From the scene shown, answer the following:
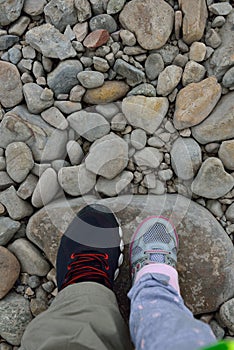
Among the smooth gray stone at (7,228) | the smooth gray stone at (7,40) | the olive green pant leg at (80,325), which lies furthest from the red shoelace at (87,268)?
the smooth gray stone at (7,40)

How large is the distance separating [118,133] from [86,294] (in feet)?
1.69

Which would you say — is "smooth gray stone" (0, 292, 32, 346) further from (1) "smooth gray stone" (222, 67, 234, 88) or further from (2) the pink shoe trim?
(1) "smooth gray stone" (222, 67, 234, 88)

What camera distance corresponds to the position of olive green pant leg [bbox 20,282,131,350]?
38.2 inches

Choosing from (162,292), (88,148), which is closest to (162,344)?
(162,292)

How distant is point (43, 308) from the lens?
1.35 metres

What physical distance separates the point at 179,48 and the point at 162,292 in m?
0.75

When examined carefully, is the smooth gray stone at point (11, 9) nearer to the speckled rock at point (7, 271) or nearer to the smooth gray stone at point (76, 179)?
the smooth gray stone at point (76, 179)

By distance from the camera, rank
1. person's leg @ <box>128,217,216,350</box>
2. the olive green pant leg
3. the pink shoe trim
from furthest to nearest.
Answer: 1. the pink shoe trim
2. the olive green pant leg
3. person's leg @ <box>128,217,216,350</box>

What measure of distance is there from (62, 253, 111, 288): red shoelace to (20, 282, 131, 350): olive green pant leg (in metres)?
0.10

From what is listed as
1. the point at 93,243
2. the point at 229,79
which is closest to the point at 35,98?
the point at 93,243

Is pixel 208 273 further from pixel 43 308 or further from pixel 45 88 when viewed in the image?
pixel 45 88

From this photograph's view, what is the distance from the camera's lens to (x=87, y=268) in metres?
1.31

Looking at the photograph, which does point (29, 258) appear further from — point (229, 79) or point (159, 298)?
point (229, 79)

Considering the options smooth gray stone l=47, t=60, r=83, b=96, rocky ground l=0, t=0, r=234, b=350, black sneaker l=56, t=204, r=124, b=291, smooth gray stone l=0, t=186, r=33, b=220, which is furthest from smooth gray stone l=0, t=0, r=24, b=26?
black sneaker l=56, t=204, r=124, b=291
